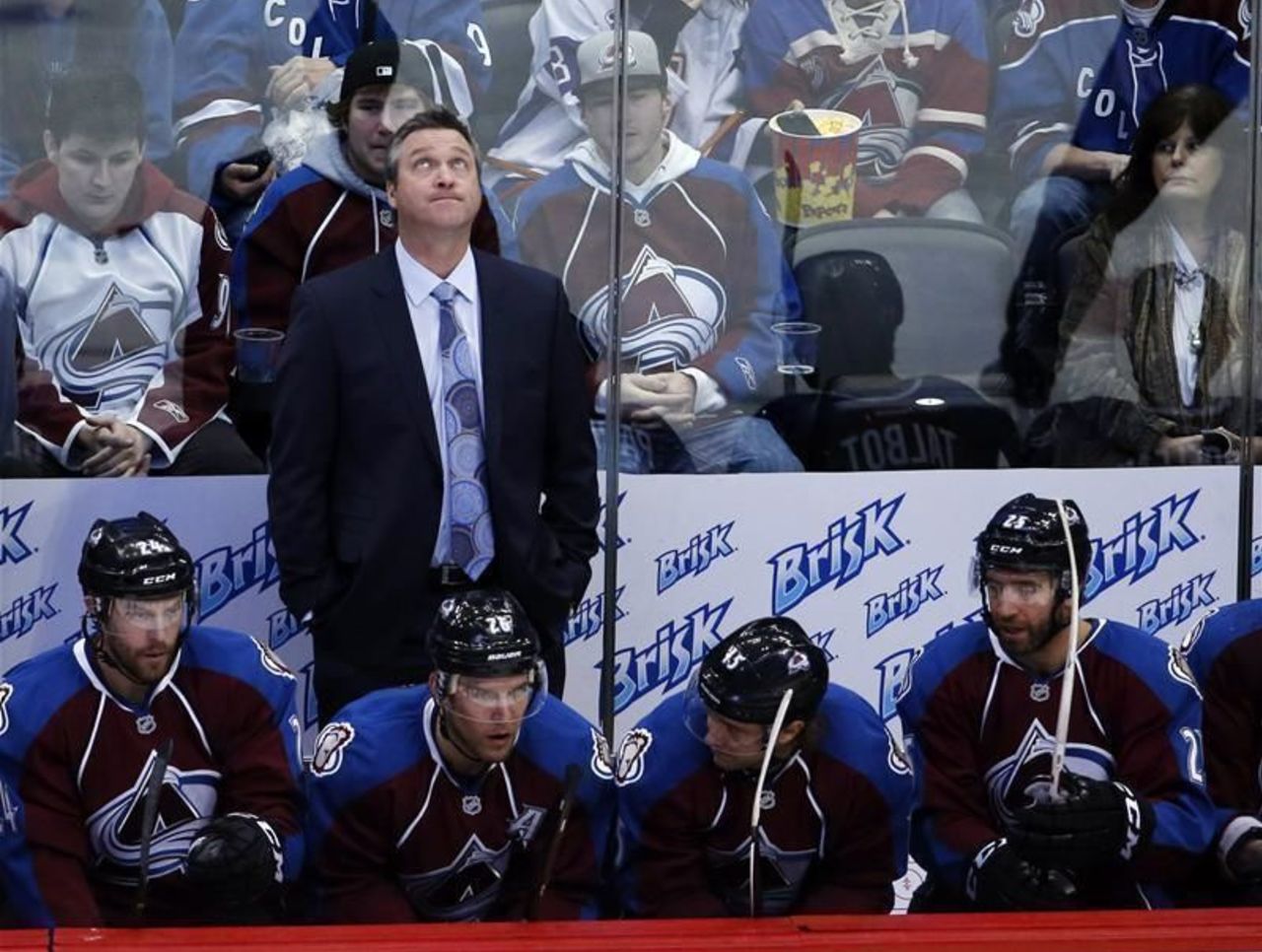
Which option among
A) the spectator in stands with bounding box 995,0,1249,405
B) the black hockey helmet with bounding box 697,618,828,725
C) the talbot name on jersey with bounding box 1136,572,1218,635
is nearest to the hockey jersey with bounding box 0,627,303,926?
the black hockey helmet with bounding box 697,618,828,725

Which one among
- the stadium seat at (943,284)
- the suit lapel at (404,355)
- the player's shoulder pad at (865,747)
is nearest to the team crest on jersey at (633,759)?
the player's shoulder pad at (865,747)

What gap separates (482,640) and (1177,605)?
1886mm

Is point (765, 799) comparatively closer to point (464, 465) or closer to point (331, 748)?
point (331, 748)

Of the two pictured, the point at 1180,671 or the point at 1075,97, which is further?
the point at 1075,97

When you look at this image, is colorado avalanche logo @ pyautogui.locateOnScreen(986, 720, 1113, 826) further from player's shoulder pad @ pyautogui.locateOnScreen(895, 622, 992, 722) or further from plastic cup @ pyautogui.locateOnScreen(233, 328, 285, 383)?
plastic cup @ pyautogui.locateOnScreen(233, 328, 285, 383)

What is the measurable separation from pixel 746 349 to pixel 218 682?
4.70 feet

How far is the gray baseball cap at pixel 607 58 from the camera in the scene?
187 inches

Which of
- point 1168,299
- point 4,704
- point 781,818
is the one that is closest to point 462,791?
point 781,818

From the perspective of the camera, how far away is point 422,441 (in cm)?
421

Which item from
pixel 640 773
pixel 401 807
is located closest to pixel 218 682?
pixel 401 807

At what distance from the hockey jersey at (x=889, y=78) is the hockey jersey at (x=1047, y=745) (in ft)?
3.91

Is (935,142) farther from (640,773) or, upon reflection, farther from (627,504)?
(640,773)

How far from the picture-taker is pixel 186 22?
15.2ft

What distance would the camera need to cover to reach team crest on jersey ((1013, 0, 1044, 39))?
491cm
